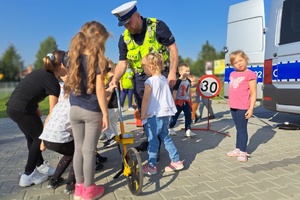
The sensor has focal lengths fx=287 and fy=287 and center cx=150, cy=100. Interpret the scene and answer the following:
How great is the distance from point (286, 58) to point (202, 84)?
1830 mm

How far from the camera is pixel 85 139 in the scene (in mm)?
2852

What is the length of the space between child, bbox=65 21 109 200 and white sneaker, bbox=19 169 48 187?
70 centimetres

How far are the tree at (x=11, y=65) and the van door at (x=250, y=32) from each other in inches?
3213

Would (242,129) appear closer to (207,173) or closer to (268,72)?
(207,173)

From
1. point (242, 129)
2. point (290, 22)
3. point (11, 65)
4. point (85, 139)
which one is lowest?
point (242, 129)

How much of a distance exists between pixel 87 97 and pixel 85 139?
0.43 metres

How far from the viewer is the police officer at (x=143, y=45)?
376cm

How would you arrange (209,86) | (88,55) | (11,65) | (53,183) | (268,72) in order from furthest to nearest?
(11,65) → (209,86) → (268,72) → (53,183) → (88,55)

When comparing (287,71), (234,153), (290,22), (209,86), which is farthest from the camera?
(209,86)

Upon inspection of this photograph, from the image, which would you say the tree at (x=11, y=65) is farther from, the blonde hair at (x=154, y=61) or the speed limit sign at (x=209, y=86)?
the blonde hair at (x=154, y=61)

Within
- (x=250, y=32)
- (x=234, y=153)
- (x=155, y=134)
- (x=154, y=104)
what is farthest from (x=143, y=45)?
(x=250, y=32)

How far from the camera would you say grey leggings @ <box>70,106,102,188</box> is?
9.13ft

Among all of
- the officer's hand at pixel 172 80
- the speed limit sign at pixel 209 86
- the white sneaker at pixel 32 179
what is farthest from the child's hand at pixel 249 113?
the white sneaker at pixel 32 179

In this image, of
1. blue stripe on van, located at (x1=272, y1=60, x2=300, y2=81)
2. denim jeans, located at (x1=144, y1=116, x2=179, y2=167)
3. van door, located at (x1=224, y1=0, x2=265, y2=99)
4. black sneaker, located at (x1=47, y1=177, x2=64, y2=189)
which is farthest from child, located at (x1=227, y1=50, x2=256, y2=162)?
van door, located at (x1=224, y1=0, x2=265, y2=99)
